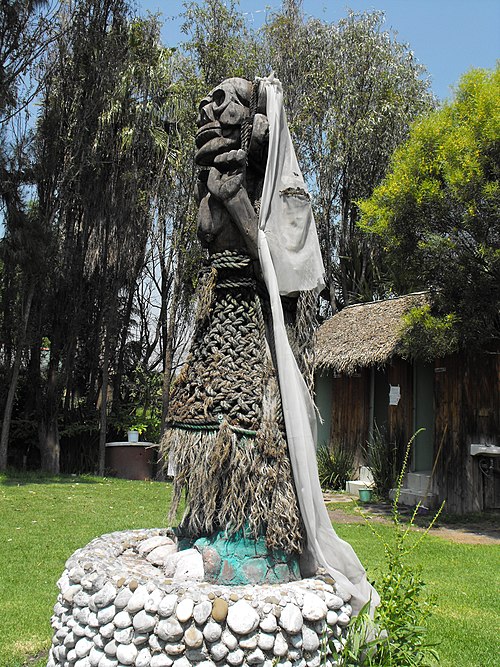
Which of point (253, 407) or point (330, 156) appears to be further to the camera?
point (330, 156)

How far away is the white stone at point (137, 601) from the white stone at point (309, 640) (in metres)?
0.67

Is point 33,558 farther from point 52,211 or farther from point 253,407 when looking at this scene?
point 52,211

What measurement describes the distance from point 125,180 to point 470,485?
8969mm

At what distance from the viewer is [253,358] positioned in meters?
3.51

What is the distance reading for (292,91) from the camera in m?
17.3

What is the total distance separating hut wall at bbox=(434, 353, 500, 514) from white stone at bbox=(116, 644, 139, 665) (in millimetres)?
7347

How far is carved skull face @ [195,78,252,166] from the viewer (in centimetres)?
367

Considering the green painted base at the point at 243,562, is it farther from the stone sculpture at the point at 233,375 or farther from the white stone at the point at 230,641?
the white stone at the point at 230,641

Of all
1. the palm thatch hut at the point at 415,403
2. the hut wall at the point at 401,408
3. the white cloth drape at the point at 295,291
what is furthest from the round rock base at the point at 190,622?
the hut wall at the point at 401,408

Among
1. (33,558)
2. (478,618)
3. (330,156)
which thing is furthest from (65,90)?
(478,618)

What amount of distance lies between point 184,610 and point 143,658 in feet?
0.82

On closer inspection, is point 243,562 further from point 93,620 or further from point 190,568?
point 93,620

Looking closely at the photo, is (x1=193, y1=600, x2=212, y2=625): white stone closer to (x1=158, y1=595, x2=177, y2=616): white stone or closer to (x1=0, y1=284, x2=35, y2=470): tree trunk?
(x1=158, y1=595, x2=177, y2=616): white stone

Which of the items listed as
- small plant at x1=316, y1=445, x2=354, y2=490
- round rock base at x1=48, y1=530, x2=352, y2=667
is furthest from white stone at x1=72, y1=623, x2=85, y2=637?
small plant at x1=316, y1=445, x2=354, y2=490
